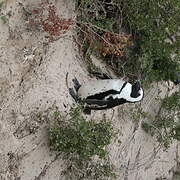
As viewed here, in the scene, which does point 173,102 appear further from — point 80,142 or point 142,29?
point 80,142

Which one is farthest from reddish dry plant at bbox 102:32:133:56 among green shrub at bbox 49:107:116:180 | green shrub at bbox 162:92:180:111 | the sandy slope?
green shrub at bbox 162:92:180:111

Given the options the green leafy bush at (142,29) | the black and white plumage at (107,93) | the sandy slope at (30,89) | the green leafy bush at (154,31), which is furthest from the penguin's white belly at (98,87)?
the green leafy bush at (154,31)

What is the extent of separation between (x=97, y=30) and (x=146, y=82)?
2.58ft

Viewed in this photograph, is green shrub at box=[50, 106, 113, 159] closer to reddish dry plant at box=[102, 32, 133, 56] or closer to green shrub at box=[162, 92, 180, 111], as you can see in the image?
reddish dry plant at box=[102, 32, 133, 56]

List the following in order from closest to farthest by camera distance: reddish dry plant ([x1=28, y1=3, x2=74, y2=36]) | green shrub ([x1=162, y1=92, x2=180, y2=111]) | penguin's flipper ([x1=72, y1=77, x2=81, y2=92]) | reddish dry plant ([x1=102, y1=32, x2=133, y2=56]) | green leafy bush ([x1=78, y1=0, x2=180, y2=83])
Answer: reddish dry plant ([x1=28, y1=3, x2=74, y2=36]) → reddish dry plant ([x1=102, y1=32, x2=133, y2=56]) → penguin's flipper ([x1=72, y1=77, x2=81, y2=92]) → green leafy bush ([x1=78, y1=0, x2=180, y2=83]) → green shrub ([x1=162, y1=92, x2=180, y2=111])

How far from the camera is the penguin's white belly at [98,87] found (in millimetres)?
3740

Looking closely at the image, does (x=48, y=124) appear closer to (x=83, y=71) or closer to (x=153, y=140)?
(x=83, y=71)

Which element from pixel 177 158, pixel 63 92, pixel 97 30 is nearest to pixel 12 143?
pixel 63 92

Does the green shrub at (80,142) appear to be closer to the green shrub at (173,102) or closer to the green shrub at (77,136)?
the green shrub at (77,136)

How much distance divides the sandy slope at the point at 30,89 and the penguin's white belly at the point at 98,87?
13 cm

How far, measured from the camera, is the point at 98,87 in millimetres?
3852

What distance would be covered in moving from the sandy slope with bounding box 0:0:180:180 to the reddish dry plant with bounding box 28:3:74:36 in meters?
0.08

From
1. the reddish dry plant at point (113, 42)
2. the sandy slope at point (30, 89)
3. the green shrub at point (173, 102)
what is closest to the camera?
the sandy slope at point (30, 89)

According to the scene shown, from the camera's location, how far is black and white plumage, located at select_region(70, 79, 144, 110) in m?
3.68
